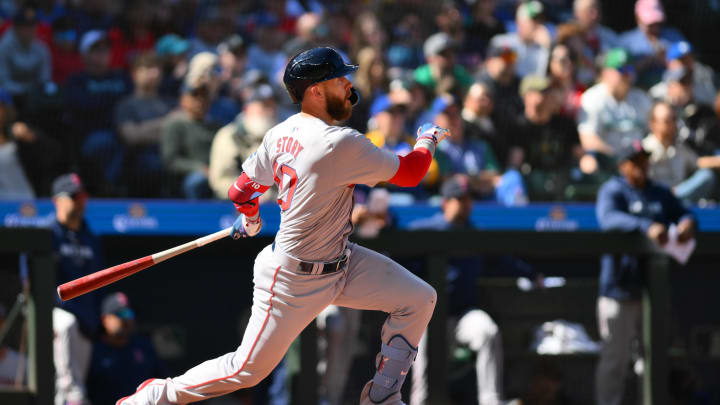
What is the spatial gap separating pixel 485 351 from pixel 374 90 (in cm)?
262

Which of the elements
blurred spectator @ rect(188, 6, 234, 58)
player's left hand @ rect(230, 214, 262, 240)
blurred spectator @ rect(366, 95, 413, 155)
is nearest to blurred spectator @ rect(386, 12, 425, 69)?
blurred spectator @ rect(366, 95, 413, 155)

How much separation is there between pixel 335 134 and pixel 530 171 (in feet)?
13.1

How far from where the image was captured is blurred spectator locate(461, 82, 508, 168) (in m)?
7.68

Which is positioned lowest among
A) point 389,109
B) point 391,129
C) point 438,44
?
point 391,129

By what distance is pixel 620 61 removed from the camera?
8180 millimetres

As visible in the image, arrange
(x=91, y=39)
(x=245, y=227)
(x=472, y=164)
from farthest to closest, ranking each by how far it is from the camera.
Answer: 1. (x=91, y=39)
2. (x=472, y=164)
3. (x=245, y=227)

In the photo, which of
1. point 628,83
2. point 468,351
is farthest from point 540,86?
point 468,351

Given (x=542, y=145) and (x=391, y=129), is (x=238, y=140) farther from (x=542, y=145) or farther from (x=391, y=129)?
(x=542, y=145)

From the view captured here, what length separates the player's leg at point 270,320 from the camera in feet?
12.7

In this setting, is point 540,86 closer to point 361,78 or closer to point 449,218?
point 361,78

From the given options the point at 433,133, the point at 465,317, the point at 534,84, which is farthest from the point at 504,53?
the point at 433,133

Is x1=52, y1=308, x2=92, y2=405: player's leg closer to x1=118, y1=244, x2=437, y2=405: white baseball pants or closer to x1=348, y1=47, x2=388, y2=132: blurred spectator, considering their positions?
x1=118, y1=244, x2=437, y2=405: white baseball pants

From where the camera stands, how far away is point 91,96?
748 centimetres

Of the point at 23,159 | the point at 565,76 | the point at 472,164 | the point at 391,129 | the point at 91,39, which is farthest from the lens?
the point at 565,76
